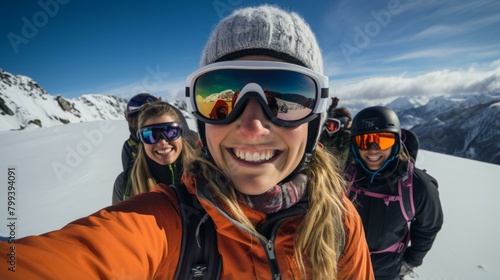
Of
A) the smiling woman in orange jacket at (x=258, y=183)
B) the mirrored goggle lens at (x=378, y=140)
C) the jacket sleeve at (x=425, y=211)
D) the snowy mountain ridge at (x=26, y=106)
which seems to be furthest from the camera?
the snowy mountain ridge at (x=26, y=106)

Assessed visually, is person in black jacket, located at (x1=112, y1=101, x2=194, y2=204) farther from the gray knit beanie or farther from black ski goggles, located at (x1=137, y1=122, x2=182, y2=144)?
the gray knit beanie

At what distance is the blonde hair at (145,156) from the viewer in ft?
8.83

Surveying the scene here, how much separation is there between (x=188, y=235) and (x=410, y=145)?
285 cm

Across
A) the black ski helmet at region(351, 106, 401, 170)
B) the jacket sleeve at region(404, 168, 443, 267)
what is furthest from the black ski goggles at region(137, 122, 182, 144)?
the jacket sleeve at region(404, 168, 443, 267)

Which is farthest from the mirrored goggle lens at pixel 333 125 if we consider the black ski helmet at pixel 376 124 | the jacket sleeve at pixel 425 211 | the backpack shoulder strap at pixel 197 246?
the backpack shoulder strap at pixel 197 246

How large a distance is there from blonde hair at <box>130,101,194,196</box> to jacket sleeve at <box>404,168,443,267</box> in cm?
225

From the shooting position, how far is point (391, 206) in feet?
7.20

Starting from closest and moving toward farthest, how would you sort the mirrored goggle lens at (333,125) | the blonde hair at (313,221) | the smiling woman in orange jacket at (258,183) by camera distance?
1. the smiling woman in orange jacket at (258,183)
2. the blonde hair at (313,221)
3. the mirrored goggle lens at (333,125)

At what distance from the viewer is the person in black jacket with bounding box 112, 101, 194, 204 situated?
2.82 m

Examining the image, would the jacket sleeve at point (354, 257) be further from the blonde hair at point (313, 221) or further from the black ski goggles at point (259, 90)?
the black ski goggles at point (259, 90)

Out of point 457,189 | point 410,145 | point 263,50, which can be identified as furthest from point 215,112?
point 457,189

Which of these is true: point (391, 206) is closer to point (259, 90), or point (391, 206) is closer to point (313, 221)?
point (313, 221)

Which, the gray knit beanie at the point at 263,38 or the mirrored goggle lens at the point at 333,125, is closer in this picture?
the gray knit beanie at the point at 263,38

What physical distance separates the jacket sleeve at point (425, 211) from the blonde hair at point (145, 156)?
7.39 ft
